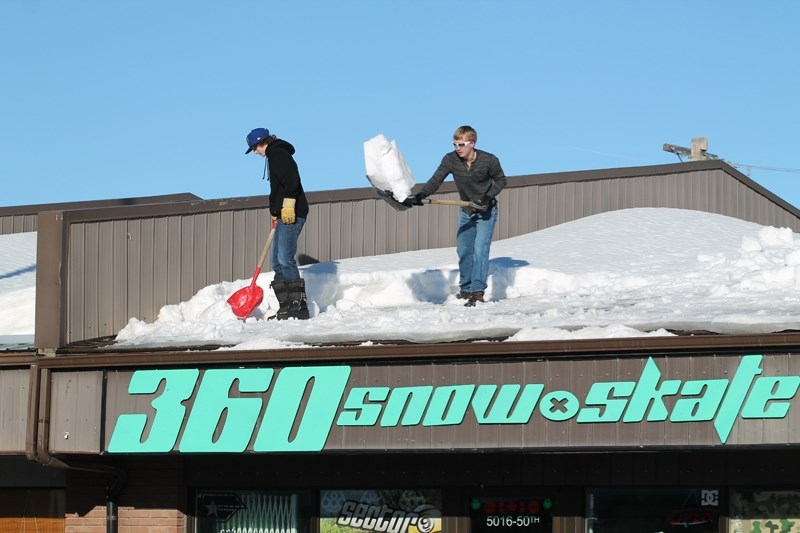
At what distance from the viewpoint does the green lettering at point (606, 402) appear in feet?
29.8

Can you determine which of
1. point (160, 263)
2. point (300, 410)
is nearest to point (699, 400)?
point (300, 410)

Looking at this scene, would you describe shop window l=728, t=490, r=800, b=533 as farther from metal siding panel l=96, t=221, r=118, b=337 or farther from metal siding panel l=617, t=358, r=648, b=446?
metal siding panel l=96, t=221, r=118, b=337

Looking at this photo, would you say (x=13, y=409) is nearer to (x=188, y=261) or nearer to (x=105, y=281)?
(x=105, y=281)

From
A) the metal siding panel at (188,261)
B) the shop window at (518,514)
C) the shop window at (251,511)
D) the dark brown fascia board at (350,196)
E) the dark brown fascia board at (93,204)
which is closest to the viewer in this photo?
the shop window at (518,514)

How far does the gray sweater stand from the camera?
12211 millimetres

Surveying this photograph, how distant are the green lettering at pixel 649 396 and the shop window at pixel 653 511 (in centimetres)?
191

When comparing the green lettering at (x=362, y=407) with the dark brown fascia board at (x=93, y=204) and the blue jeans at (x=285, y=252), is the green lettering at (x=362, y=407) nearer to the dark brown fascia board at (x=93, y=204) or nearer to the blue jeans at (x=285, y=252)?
the blue jeans at (x=285, y=252)

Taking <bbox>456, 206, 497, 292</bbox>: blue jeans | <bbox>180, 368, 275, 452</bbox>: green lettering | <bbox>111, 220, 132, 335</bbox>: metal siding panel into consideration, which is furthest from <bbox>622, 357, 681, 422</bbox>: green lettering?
<bbox>111, 220, 132, 335</bbox>: metal siding panel

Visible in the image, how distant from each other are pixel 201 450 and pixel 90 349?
1576 mm

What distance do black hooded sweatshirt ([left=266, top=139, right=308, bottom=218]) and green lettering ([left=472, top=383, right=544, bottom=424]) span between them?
3386mm

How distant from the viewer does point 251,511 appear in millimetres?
11609

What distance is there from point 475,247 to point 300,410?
329cm

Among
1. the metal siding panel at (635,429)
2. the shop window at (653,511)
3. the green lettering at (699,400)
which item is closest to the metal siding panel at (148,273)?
the shop window at (653,511)

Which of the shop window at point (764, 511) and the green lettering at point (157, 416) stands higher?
the green lettering at point (157, 416)
